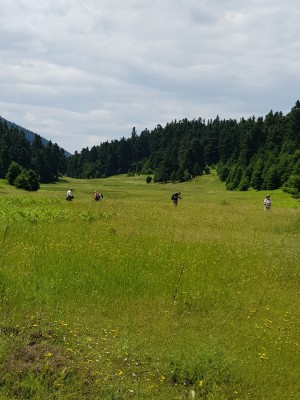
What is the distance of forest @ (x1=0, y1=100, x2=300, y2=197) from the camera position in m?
84.2

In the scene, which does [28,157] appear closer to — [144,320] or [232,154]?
[232,154]

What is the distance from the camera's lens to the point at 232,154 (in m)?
135

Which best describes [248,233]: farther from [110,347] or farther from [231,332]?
[110,347]

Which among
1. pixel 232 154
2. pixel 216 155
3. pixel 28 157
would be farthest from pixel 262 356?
pixel 216 155

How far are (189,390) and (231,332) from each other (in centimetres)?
230

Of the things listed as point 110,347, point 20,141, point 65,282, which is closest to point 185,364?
point 110,347

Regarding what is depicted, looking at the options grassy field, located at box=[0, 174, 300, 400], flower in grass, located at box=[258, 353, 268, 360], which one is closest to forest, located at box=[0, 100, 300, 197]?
grassy field, located at box=[0, 174, 300, 400]

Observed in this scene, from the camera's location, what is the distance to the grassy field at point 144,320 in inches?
227

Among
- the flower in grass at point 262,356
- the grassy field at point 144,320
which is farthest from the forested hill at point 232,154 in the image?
the flower in grass at point 262,356

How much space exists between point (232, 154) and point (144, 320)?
131 m

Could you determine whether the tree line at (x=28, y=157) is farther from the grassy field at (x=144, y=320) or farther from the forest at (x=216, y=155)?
the grassy field at (x=144, y=320)

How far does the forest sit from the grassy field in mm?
46963

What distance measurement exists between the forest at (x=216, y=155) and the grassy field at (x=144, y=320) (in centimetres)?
4696

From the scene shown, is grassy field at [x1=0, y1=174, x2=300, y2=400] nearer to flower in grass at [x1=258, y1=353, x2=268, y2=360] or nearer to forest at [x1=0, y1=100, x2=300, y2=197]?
flower in grass at [x1=258, y1=353, x2=268, y2=360]
